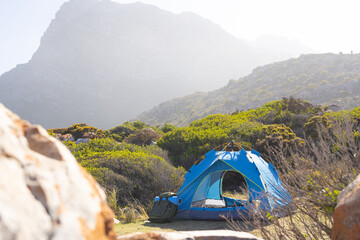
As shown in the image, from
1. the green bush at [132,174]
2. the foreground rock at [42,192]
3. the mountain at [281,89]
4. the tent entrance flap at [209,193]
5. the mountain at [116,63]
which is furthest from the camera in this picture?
the mountain at [116,63]

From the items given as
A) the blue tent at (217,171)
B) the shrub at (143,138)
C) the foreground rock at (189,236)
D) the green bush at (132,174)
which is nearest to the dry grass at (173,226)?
the blue tent at (217,171)

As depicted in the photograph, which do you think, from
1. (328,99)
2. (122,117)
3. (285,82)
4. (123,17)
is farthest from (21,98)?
(328,99)

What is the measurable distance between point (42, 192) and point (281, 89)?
3997 centimetres

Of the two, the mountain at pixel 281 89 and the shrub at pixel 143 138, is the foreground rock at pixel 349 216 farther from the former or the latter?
the mountain at pixel 281 89

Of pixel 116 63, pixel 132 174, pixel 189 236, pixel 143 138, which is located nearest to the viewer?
pixel 189 236

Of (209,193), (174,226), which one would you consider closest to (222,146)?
(209,193)

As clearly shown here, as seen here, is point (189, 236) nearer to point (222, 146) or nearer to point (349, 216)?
point (349, 216)

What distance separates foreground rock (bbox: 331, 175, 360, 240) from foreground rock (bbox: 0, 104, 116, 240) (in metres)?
1.77

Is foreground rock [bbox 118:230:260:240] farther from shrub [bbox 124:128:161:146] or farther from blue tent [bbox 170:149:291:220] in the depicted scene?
shrub [bbox 124:128:161:146]

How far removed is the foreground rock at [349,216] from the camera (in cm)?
227

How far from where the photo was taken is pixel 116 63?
120 m

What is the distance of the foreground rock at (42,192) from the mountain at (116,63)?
287 ft


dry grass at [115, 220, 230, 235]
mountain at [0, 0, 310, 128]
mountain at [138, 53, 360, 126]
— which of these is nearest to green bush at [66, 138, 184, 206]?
dry grass at [115, 220, 230, 235]

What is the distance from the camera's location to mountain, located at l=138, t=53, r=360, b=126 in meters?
33.3
